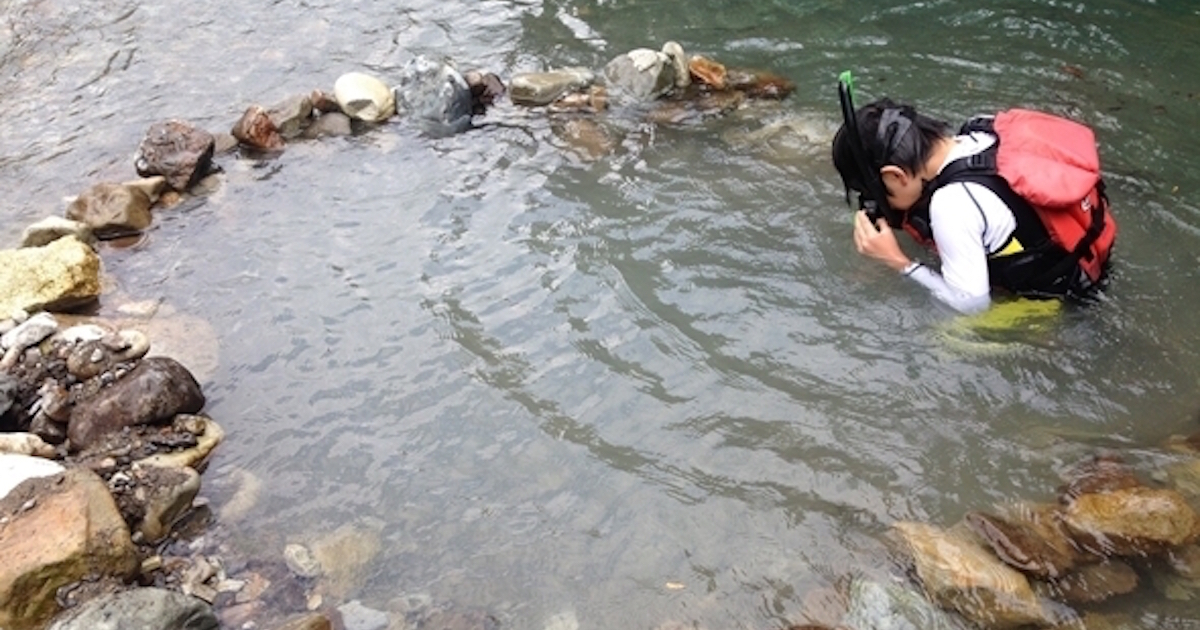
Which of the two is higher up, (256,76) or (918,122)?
(918,122)

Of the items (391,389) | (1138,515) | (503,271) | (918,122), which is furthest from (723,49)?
(1138,515)

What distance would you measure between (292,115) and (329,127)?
295mm

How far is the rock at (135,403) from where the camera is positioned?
484 cm

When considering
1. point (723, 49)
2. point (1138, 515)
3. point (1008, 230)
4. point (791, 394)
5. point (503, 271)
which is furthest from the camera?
point (723, 49)

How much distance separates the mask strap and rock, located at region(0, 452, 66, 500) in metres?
4.02

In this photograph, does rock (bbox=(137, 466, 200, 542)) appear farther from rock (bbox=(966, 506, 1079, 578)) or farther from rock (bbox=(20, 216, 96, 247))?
rock (bbox=(966, 506, 1079, 578))

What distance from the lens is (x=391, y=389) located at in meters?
5.18

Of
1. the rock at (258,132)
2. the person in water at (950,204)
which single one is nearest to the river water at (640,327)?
the rock at (258,132)

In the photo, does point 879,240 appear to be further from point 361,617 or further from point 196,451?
point 196,451

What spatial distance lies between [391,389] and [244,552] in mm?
1177

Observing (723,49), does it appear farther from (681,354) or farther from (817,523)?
(817,523)

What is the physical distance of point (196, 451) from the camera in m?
4.80

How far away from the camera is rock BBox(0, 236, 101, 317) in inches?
225

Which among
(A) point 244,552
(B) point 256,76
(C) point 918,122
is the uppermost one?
(C) point 918,122
